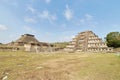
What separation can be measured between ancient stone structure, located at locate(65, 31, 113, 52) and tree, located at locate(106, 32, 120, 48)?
21.9 feet

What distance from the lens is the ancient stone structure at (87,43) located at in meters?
75.4

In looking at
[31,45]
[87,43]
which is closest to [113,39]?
[87,43]

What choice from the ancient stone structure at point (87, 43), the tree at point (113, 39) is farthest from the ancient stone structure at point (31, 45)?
the tree at point (113, 39)

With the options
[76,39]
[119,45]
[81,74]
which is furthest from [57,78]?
[76,39]

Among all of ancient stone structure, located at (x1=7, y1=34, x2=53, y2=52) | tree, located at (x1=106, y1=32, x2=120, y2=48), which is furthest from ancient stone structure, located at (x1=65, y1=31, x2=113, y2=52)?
ancient stone structure, located at (x1=7, y1=34, x2=53, y2=52)

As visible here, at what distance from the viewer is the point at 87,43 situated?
271ft

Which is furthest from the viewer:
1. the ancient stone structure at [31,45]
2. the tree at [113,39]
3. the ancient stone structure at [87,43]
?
the ancient stone structure at [31,45]

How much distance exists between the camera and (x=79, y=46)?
85.1 meters

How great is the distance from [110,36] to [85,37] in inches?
583

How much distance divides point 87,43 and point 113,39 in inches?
581

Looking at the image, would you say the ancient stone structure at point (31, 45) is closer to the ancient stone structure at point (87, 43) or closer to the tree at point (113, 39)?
the ancient stone structure at point (87, 43)

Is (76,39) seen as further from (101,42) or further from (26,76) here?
(26,76)

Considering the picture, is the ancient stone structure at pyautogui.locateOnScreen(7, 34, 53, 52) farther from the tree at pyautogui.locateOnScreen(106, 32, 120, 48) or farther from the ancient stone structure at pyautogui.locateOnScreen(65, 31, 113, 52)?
the tree at pyautogui.locateOnScreen(106, 32, 120, 48)

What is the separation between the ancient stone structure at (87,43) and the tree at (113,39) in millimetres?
6668
